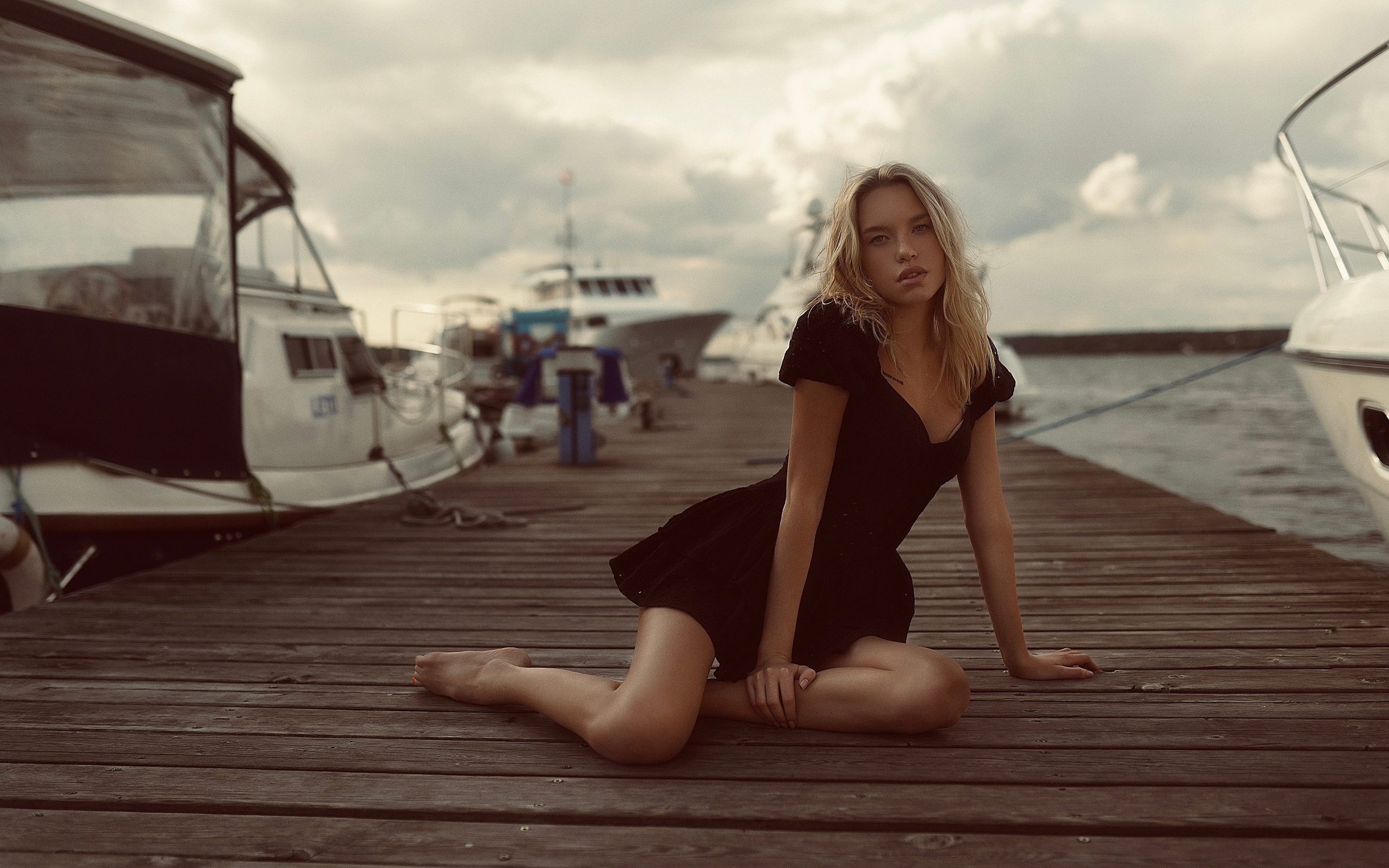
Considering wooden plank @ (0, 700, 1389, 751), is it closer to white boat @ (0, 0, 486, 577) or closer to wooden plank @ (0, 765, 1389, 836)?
wooden plank @ (0, 765, 1389, 836)

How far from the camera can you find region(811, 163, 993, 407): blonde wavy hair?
88.6 inches

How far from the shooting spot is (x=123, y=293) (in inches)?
199

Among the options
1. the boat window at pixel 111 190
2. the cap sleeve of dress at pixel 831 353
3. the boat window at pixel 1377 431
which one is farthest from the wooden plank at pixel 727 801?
the boat window at pixel 111 190

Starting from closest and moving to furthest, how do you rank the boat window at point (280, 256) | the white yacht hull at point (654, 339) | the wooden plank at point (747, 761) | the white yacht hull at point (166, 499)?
the wooden plank at point (747, 761)
the white yacht hull at point (166, 499)
the boat window at point (280, 256)
the white yacht hull at point (654, 339)

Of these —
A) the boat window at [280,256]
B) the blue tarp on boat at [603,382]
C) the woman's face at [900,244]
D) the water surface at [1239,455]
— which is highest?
the boat window at [280,256]

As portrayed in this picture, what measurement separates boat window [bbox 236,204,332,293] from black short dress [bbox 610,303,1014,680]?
18.6 feet

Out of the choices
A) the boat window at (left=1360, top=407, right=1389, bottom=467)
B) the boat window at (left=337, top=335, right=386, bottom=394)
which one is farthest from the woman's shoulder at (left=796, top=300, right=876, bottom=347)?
the boat window at (left=337, top=335, right=386, bottom=394)

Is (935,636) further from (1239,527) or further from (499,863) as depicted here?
(1239,527)

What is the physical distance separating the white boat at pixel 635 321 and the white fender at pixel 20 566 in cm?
2933

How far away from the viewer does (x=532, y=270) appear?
47.7 m

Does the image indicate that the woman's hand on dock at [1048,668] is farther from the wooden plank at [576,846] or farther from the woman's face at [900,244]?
the woman's face at [900,244]

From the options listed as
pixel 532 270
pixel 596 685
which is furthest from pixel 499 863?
pixel 532 270

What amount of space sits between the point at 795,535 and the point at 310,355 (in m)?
5.61

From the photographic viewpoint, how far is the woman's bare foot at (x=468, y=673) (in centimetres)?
251
